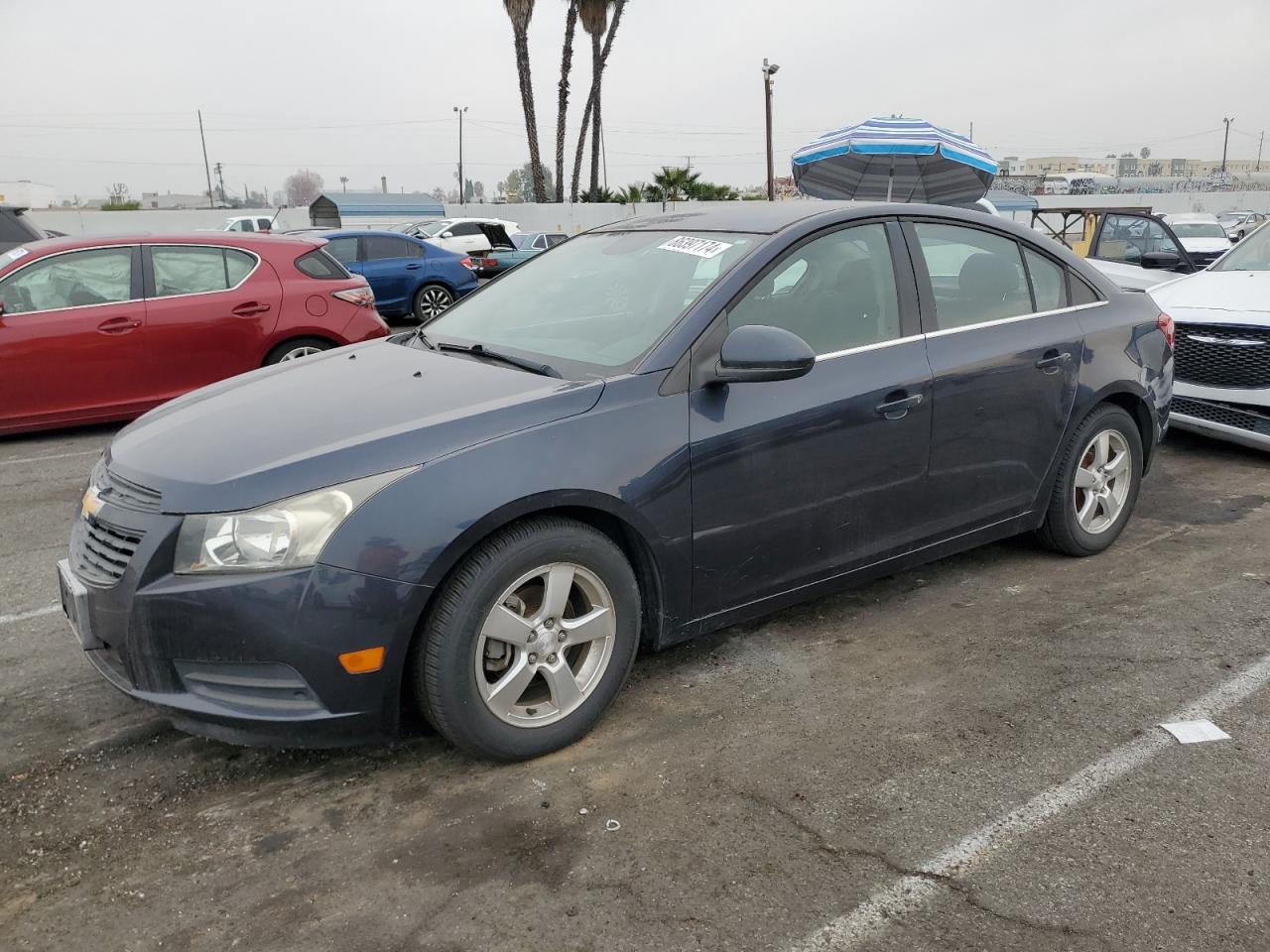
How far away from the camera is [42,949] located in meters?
2.20

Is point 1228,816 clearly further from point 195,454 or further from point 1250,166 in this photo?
point 1250,166

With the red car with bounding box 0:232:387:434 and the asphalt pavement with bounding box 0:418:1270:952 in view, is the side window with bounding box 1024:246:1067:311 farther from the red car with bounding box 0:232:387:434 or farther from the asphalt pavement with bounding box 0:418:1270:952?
the red car with bounding box 0:232:387:434

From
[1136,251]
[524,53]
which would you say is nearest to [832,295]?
[1136,251]

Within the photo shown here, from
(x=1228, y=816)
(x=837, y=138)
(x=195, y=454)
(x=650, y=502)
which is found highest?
(x=837, y=138)

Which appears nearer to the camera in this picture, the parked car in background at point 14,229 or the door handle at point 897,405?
the door handle at point 897,405

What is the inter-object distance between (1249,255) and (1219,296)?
0.94 metres

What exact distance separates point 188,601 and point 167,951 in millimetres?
802

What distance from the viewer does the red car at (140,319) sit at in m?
6.93

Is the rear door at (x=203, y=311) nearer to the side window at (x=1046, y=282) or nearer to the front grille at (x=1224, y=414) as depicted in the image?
the side window at (x=1046, y=282)

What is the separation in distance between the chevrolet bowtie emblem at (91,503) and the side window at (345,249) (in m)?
11.8

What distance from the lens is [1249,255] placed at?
23.8ft

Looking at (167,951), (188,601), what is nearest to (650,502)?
(188,601)

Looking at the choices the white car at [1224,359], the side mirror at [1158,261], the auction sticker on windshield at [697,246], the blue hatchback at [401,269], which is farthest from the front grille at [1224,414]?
the blue hatchback at [401,269]

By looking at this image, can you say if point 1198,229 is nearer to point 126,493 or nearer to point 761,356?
point 761,356
